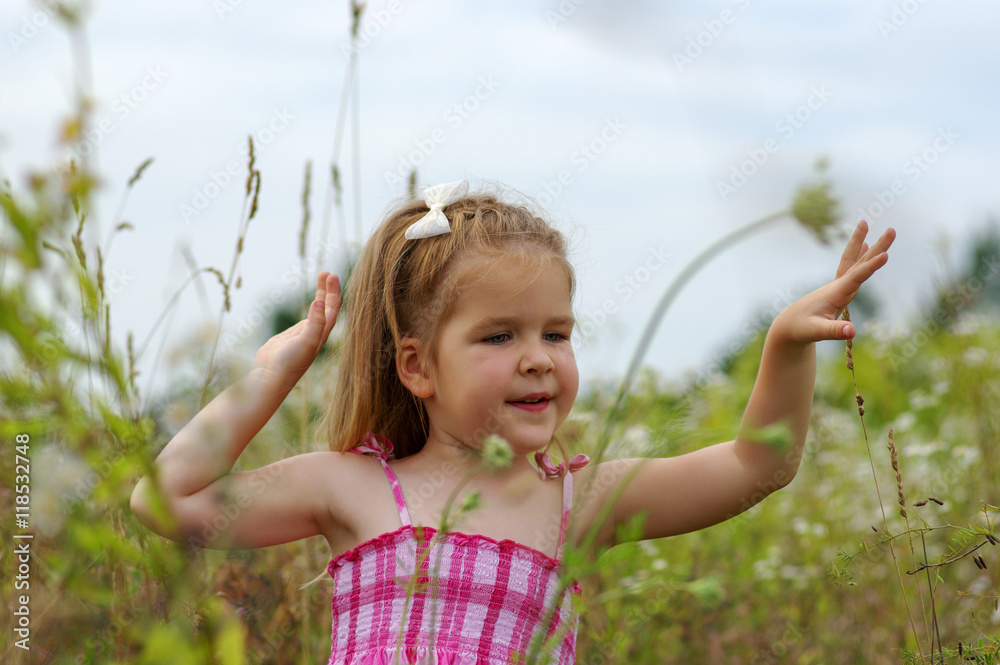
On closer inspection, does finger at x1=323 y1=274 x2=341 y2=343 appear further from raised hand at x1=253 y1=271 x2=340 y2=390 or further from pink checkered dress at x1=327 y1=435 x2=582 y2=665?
pink checkered dress at x1=327 y1=435 x2=582 y2=665

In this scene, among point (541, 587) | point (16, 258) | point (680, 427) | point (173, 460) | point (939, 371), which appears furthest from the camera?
point (939, 371)

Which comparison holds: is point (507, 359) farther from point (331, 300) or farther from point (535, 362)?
point (331, 300)

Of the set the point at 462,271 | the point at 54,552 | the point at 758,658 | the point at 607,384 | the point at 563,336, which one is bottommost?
the point at 758,658

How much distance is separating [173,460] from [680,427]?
1.06 metres

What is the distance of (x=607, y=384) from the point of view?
3.38 m

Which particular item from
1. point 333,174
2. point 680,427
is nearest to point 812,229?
point 680,427

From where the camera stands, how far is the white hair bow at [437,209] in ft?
6.15

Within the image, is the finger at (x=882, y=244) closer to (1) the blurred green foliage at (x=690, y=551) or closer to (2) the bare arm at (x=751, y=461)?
(2) the bare arm at (x=751, y=461)

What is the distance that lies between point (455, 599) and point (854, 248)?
98 cm

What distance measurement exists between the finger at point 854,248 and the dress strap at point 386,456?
3.04ft

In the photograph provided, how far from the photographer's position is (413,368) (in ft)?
6.10

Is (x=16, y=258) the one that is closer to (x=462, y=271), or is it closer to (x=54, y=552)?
(x=462, y=271)

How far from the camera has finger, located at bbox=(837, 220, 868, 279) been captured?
1543 mm

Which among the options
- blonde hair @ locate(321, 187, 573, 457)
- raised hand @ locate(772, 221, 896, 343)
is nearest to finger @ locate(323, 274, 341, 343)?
blonde hair @ locate(321, 187, 573, 457)
